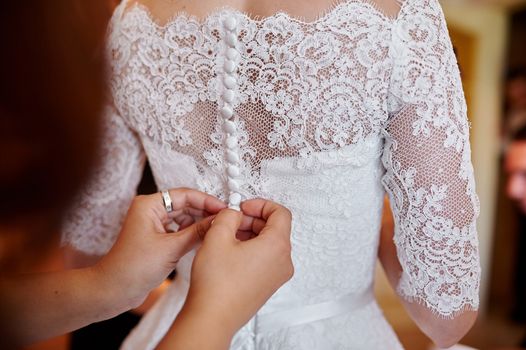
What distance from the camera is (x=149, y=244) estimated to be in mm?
683

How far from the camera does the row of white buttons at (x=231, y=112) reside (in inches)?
25.9

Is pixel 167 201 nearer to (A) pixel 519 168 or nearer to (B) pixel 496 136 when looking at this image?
(A) pixel 519 168

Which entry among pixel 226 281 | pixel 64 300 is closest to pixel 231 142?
pixel 226 281

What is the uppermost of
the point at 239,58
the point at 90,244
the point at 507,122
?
the point at 239,58

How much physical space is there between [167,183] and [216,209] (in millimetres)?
148

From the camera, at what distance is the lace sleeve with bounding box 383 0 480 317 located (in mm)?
626

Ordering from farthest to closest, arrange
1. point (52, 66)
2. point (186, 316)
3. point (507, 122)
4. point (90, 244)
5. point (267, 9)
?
point (507, 122)
point (90, 244)
point (267, 9)
point (186, 316)
point (52, 66)

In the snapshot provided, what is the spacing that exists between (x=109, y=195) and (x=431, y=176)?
2.10 feet

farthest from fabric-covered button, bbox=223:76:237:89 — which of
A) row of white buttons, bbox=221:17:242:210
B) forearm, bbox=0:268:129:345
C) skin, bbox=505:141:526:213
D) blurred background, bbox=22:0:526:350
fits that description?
blurred background, bbox=22:0:526:350

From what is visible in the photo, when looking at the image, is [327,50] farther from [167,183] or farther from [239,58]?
[167,183]

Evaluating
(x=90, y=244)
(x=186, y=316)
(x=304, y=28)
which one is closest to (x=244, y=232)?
(x=186, y=316)

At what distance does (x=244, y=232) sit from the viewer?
0.70 m

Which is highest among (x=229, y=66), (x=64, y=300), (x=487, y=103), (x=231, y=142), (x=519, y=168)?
(x=229, y=66)

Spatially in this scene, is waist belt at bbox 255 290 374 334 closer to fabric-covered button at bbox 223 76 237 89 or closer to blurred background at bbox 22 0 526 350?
fabric-covered button at bbox 223 76 237 89
